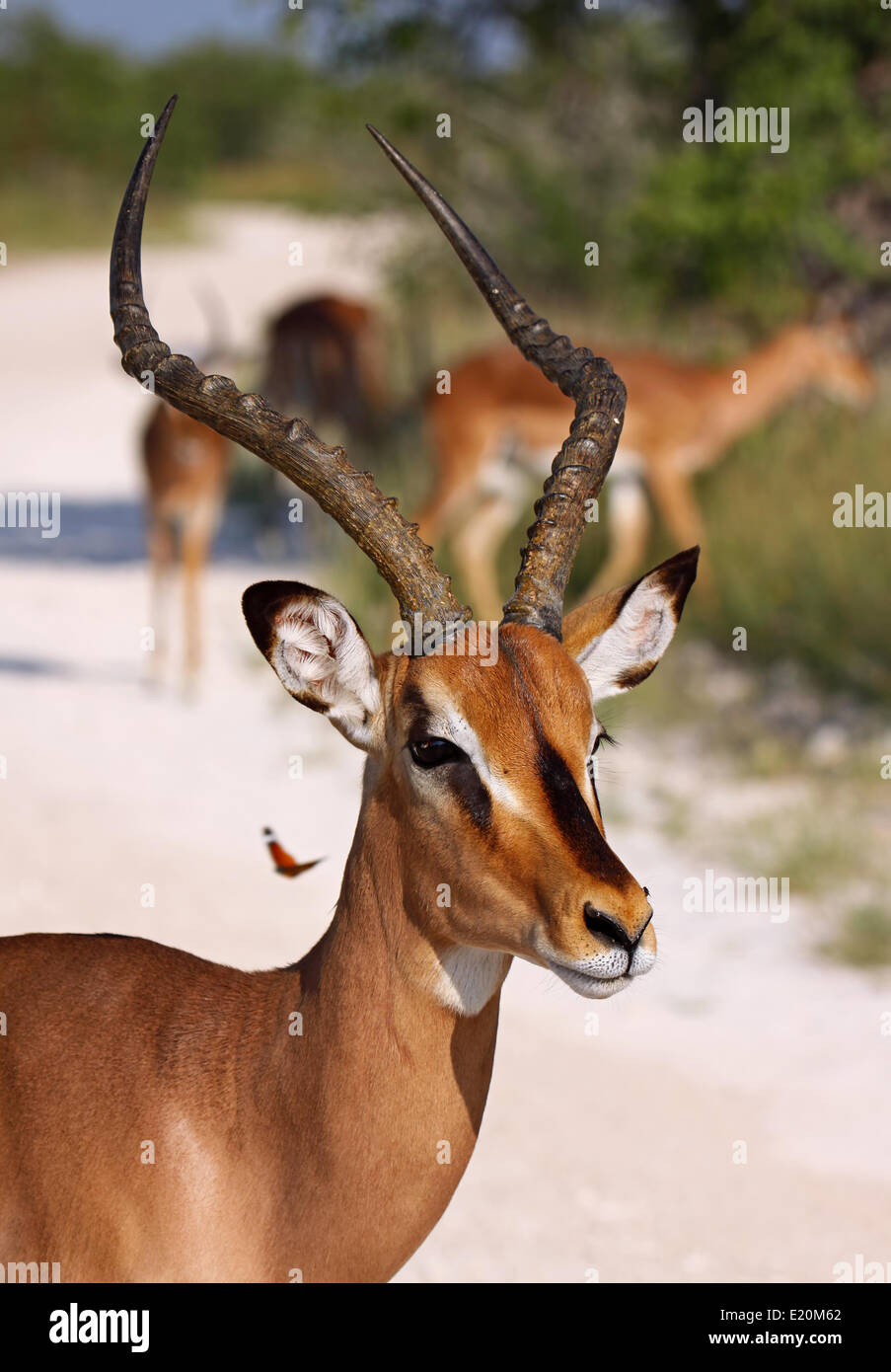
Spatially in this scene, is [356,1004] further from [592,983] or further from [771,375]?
[771,375]

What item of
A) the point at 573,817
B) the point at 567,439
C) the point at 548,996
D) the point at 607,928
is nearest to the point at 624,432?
the point at 548,996

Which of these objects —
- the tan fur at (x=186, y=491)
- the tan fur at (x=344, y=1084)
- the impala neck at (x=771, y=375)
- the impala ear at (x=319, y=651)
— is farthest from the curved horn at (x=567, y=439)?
the impala neck at (x=771, y=375)

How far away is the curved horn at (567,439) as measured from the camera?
319 centimetres

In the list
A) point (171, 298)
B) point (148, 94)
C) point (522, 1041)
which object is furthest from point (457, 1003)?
point (148, 94)

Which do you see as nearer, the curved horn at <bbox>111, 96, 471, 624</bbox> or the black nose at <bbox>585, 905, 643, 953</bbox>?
the black nose at <bbox>585, 905, 643, 953</bbox>

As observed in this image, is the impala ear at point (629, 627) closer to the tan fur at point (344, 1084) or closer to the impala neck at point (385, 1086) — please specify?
the tan fur at point (344, 1084)

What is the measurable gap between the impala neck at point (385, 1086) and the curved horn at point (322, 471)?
1.35ft

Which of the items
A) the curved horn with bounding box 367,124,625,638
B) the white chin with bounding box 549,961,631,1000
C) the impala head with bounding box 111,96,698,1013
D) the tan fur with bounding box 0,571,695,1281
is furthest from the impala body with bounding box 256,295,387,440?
the white chin with bounding box 549,961,631,1000

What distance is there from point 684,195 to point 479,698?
8951mm

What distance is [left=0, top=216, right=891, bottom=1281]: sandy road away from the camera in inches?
196

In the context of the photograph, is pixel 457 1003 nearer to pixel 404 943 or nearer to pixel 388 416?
pixel 404 943

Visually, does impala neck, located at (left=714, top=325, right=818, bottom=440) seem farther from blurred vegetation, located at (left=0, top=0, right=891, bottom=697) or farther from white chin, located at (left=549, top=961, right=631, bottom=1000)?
white chin, located at (left=549, top=961, right=631, bottom=1000)

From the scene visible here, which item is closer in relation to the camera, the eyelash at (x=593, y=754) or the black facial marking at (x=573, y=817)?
the black facial marking at (x=573, y=817)
